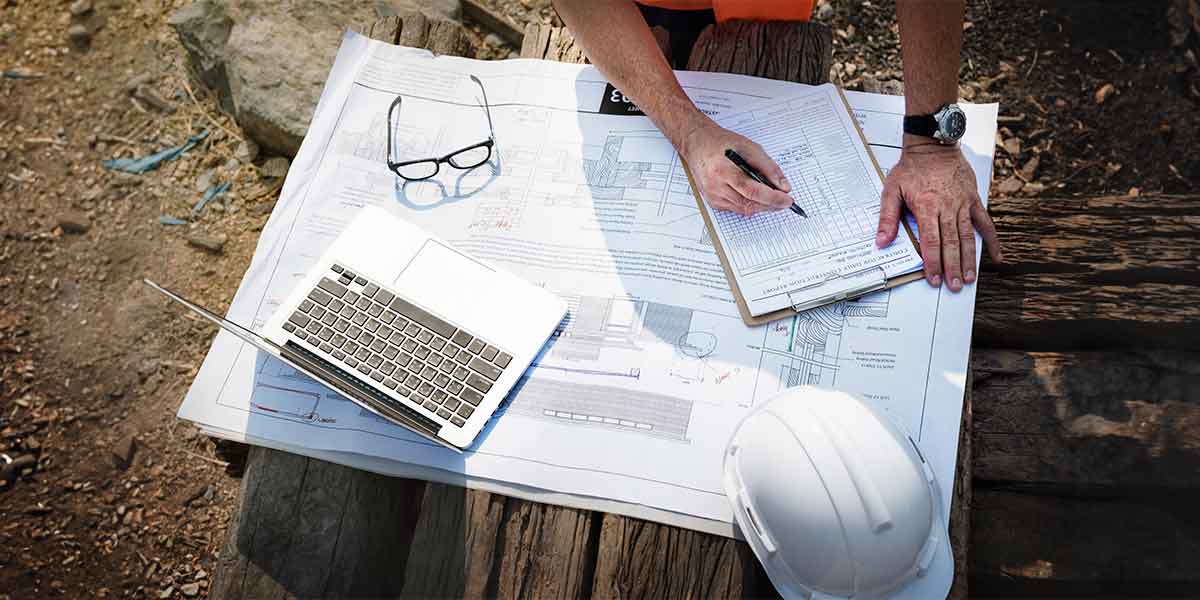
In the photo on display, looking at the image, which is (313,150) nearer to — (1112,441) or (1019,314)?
(1019,314)

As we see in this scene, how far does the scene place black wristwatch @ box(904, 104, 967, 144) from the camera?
4.14 feet

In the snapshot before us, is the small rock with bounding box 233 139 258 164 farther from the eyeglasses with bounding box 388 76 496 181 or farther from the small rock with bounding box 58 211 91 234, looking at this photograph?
the eyeglasses with bounding box 388 76 496 181

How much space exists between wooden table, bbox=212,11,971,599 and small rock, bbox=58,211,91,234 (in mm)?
1397

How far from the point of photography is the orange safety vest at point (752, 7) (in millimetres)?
1467

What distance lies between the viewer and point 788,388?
1090 millimetres

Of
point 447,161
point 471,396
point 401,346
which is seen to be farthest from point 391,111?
point 471,396

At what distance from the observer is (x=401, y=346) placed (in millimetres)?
1177

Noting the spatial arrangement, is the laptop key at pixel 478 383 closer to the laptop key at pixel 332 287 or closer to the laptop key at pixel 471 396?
the laptop key at pixel 471 396

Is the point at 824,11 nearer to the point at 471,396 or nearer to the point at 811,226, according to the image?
the point at 811,226

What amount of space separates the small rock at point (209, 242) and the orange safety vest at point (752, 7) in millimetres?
1345

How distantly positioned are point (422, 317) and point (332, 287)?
161 millimetres

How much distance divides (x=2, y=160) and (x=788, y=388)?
2.37m

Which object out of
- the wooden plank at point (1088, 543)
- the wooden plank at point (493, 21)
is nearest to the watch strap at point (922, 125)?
the wooden plank at point (1088, 543)

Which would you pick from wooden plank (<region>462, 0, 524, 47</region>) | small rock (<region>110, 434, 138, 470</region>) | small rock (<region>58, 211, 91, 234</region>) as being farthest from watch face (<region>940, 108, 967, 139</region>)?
small rock (<region>58, 211, 91, 234</region>)
